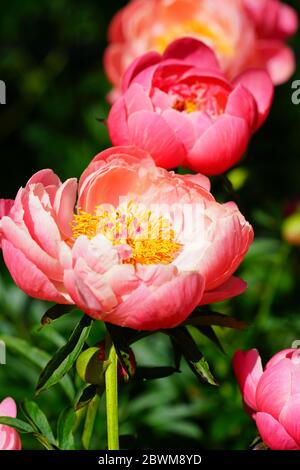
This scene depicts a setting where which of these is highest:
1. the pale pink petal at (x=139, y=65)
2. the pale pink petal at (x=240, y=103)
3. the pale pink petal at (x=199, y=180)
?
the pale pink petal at (x=139, y=65)

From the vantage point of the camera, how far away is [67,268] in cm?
79

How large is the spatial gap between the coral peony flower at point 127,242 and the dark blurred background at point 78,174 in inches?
5.7

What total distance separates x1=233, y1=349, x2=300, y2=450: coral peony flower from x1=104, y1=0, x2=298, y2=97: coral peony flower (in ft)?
2.22

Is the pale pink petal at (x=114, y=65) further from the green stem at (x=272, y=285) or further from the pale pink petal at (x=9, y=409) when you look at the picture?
the pale pink petal at (x=9, y=409)

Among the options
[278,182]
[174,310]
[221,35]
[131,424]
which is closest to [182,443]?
[131,424]

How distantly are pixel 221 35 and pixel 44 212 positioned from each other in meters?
0.76

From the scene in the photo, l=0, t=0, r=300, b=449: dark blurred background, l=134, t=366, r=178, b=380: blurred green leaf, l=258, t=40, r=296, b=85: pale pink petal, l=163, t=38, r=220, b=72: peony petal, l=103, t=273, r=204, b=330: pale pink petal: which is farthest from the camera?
l=258, t=40, r=296, b=85: pale pink petal

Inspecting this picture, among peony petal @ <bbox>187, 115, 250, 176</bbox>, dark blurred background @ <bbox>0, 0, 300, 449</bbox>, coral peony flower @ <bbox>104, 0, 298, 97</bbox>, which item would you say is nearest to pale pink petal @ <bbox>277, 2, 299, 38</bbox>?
coral peony flower @ <bbox>104, 0, 298, 97</bbox>

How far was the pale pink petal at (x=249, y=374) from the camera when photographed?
848 millimetres

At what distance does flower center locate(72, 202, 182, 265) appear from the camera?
88 cm

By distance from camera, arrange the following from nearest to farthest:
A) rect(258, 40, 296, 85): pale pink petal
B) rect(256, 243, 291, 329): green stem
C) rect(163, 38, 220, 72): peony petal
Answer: rect(163, 38, 220, 72): peony petal → rect(256, 243, 291, 329): green stem → rect(258, 40, 296, 85): pale pink petal

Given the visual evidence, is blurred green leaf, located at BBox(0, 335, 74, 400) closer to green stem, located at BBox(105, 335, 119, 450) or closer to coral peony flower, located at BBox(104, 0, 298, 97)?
green stem, located at BBox(105, 335, 119, 450)

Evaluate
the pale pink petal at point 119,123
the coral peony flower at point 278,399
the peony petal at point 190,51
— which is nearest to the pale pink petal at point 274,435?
the coral peony flower at point 278,399

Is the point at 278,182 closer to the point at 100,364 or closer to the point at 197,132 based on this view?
the point at 197,132
